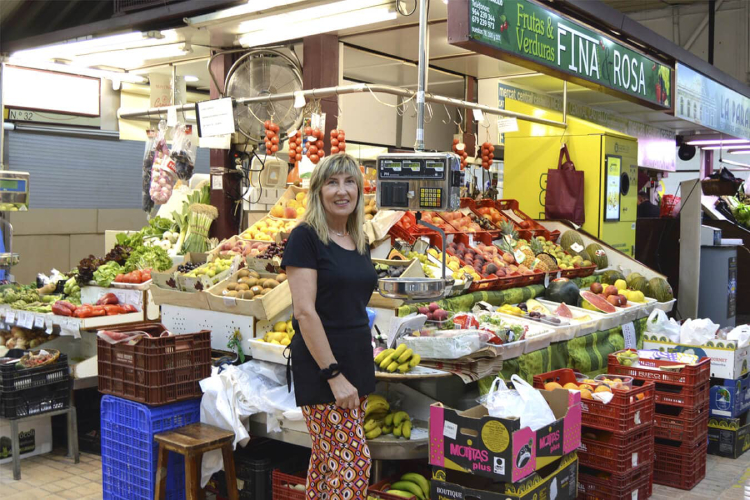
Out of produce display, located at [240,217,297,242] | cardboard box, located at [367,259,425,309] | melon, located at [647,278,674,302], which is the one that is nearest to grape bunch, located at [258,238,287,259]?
produce display, located at [240,217,297,242]

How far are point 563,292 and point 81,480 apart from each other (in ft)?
13.3

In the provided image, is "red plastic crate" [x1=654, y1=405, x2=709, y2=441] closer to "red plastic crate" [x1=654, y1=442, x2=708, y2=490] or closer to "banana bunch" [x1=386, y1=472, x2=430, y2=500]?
"red plastic crate" [x1=654, y1=442, x2=708, y2=490]

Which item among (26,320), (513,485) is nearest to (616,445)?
(513,485)

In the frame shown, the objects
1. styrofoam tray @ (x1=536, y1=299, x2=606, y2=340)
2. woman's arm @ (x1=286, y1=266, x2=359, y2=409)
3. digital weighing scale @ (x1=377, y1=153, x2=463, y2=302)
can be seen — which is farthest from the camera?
styrofoam tray @ (x1=536, y1=299, x2=606, y2=340)

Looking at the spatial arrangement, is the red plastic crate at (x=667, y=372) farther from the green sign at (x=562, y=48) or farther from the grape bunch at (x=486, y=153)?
the grape bunch at (x=486, y=153)

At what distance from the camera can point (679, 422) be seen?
5039 millimetres

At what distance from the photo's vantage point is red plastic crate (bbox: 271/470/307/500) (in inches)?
161

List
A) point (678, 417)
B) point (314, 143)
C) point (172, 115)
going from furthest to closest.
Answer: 1. point (172, 115)
2. point (314, 143)
3. point (678, 417)

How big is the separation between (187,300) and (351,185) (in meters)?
2.35

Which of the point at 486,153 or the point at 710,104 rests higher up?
the point at 710,104

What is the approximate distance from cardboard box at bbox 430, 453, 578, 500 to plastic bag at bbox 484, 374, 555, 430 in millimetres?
265

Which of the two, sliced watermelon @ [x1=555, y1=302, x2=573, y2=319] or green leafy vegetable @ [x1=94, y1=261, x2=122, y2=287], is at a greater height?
green leafy vegetable @ [x1=94, y1=261, x2=122, y2=287]

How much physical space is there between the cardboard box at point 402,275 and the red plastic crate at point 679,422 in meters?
1.97

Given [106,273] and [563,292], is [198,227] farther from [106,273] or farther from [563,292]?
[563,292]
